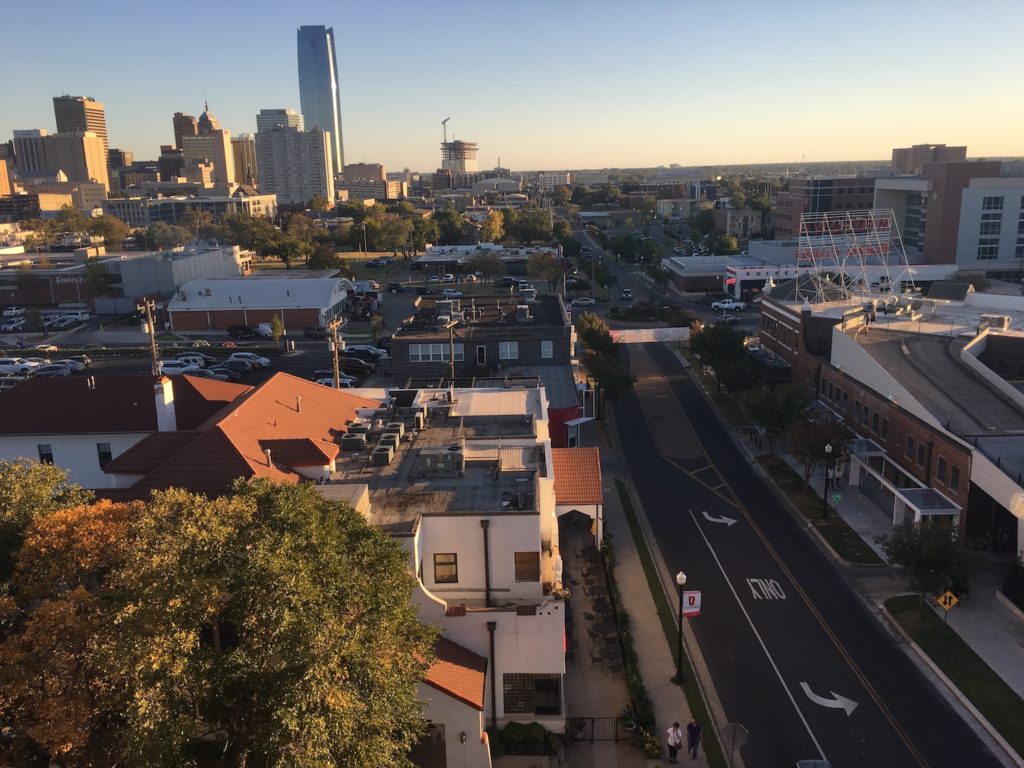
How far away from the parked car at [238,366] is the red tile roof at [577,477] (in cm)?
3862

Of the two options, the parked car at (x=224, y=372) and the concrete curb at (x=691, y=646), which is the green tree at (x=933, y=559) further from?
the parked car at (x=224, y=372)

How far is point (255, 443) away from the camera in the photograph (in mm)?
26375

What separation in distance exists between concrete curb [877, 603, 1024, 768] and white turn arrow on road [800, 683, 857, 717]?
9.95 feet

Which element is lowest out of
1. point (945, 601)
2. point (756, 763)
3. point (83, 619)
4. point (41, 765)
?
point (756, 763)

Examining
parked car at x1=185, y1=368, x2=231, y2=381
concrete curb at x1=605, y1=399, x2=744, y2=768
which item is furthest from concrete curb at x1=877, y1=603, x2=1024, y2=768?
parked car at x1=185, y1=368, x2=231, y2=381

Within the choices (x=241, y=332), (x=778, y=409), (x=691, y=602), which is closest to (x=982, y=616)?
(x=691, y=602)

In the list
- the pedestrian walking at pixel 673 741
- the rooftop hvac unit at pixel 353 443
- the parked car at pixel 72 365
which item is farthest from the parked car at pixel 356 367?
the pedestrian walking at pixel 673 741

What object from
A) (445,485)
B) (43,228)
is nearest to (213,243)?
(43,228)

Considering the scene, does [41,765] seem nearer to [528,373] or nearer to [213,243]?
[528,373]

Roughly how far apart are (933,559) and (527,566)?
1342 cm

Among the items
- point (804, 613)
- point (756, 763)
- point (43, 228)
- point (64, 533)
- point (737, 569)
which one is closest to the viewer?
point (64, 533)

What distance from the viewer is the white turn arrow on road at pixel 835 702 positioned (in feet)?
74.0

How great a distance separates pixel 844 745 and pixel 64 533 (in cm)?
1959

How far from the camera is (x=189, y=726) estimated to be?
12.3 m
